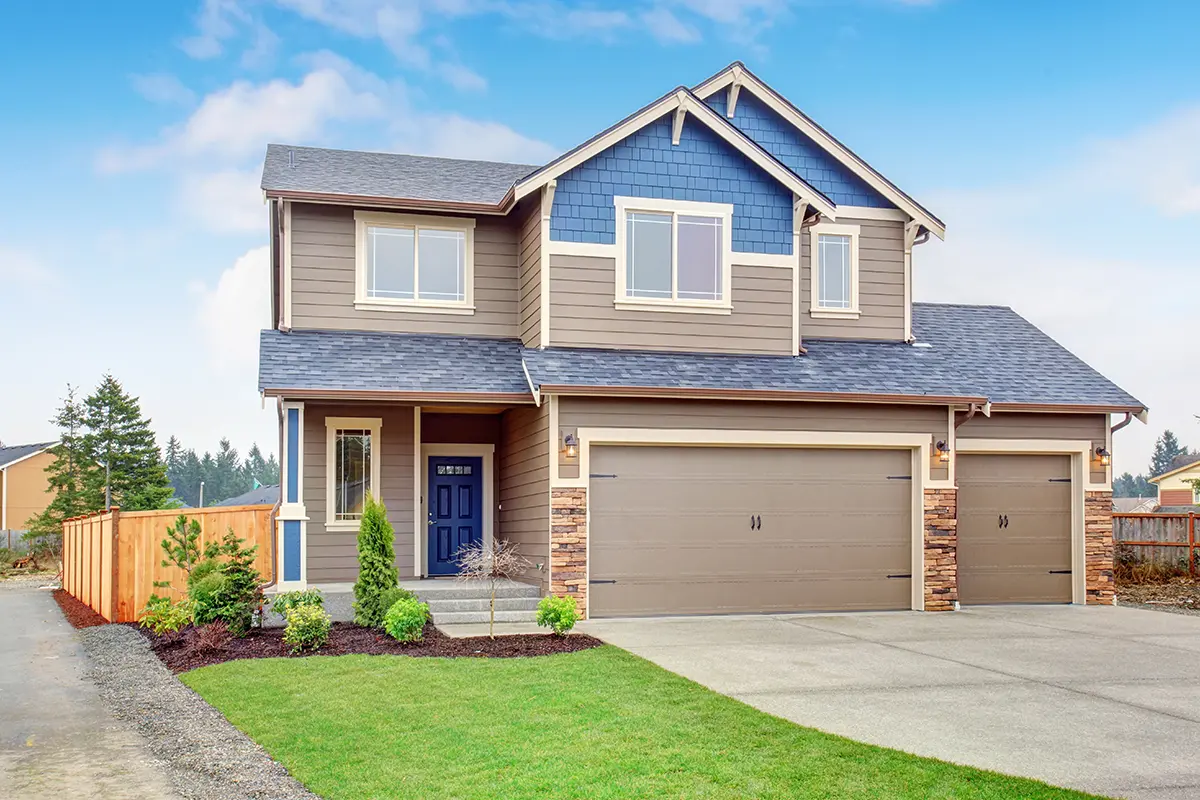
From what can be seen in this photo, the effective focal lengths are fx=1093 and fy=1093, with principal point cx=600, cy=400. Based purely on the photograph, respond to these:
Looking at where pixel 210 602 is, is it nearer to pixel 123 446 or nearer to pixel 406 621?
pixel 406 621

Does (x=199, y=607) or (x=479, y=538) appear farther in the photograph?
(x=479, y=538)

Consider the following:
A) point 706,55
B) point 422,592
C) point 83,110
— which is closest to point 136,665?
→ point 422,592

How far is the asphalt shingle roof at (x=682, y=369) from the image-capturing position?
1427 centimetres

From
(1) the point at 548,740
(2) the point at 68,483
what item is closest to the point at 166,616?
(1) the point at 548,740

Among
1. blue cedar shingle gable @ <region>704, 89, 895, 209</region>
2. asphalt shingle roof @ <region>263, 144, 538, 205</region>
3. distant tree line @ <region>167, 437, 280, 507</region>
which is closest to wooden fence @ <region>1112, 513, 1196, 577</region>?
blue cedar shingle gable @ <region>704, 89, 895, 209</region>

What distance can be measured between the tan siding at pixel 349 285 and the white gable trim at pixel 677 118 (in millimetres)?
1530

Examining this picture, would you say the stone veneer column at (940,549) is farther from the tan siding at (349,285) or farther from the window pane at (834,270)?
the tan siding at (349,285)

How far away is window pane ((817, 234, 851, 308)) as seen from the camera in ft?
56.9

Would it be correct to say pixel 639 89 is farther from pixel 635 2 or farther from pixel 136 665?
pixel 136 665

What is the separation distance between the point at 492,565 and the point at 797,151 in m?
9.18

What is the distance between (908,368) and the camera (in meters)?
16.2

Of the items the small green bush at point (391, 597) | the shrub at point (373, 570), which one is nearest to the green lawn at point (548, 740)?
the small green bush at point (391, 597)

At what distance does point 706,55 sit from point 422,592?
15.8m

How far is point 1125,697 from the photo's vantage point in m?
9.12
